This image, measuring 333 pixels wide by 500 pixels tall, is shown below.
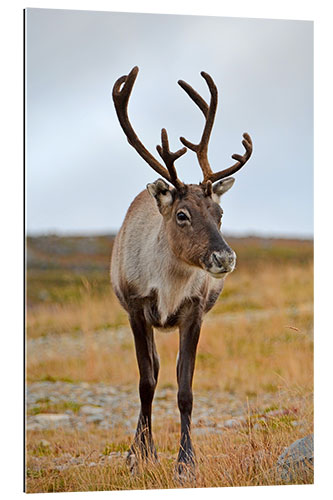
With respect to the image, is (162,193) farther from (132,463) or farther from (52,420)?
(52,420)

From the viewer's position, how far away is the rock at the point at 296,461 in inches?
229

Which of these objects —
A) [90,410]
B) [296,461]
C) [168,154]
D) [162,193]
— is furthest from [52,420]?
[168,154]

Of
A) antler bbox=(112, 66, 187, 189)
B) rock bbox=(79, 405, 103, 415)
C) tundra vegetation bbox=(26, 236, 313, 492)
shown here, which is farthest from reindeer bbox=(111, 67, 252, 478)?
rock bbox=(79, 405, 103, 415)

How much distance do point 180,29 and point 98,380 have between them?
4527 mm

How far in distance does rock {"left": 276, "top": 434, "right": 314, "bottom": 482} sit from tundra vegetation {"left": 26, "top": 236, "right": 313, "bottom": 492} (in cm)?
5

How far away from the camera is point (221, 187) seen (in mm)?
5641

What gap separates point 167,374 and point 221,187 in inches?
175

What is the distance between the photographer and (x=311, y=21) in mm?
6469

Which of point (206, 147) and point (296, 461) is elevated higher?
point (206, 147)

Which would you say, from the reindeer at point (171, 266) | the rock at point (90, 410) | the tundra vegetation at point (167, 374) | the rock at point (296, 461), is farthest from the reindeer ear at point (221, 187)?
the rock at point (90, 410)

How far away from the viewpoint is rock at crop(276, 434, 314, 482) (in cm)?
582
